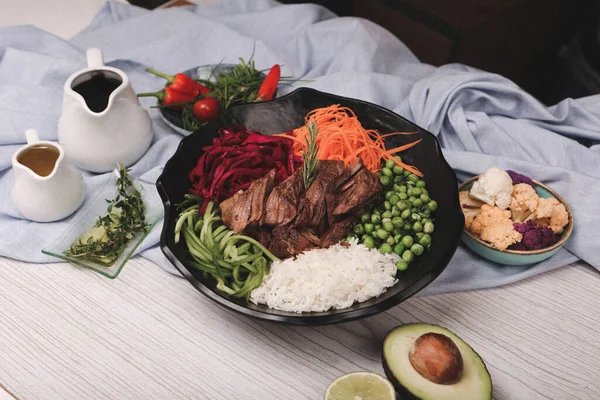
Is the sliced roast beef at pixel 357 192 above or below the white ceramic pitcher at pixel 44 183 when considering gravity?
above

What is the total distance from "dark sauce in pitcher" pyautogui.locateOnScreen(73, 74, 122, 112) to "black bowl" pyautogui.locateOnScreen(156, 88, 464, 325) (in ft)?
1.28

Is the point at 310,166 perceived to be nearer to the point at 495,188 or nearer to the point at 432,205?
the point at 432,205

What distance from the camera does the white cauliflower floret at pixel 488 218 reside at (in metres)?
2.02

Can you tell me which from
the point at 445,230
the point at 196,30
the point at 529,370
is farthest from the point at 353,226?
the point at 196,30

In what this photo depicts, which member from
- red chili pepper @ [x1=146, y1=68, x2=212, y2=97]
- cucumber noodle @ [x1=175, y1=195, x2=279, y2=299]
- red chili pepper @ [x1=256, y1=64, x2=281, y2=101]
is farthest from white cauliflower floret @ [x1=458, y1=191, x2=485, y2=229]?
red chili pepper @ [x1=146, y1=68, x2=212, y2=97]

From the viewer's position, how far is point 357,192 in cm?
194

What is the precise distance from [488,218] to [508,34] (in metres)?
2.22

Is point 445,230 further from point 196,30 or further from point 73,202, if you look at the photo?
point 196,30

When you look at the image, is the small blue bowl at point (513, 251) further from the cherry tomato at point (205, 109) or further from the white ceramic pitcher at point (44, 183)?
the white ceramic pitcher at point (44, 183)

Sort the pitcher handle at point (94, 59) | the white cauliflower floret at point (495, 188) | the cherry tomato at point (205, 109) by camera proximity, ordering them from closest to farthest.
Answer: the white cauliflower floret at point (495, 188) → the pitcher handle at point (94, 59) → the cherry tomato at point (205, 109)

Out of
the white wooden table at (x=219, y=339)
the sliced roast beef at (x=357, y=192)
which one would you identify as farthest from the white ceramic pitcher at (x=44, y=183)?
the sliced roast beef at (x=357, y=192)

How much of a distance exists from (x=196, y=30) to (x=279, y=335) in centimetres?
190

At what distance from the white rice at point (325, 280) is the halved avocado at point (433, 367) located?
0.18m

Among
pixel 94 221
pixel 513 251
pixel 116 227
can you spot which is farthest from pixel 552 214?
pixel 94 221
